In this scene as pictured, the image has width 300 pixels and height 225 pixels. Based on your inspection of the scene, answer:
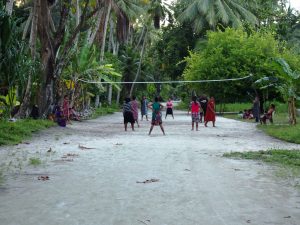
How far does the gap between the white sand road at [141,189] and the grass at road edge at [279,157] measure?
32cm

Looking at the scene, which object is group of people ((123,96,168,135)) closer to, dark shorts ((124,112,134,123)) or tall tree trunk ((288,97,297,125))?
dark shorts ((124,112,134,123))

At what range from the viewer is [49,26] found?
20.8 m

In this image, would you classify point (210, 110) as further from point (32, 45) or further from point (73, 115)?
point (32, 45)

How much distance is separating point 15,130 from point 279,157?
8.39 metres

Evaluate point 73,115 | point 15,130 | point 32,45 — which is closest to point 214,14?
point 73,115

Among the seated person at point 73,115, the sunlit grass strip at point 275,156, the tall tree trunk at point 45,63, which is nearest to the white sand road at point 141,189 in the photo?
the sunlit grass strip at point 275,156

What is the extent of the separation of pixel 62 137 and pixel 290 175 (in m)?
9.14

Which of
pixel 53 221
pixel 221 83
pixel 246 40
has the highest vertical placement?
pixel 246 40

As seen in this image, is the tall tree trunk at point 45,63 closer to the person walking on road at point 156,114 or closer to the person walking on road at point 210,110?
the person walking on road at point 156,114

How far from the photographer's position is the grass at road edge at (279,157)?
935cm

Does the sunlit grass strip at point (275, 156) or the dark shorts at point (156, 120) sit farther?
the dark shorts at point (156, 120)

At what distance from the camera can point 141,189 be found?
7.11m

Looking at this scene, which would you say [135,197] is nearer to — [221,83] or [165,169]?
[165,169]

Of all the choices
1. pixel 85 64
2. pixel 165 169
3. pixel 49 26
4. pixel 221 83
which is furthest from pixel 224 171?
pixel 221 83
